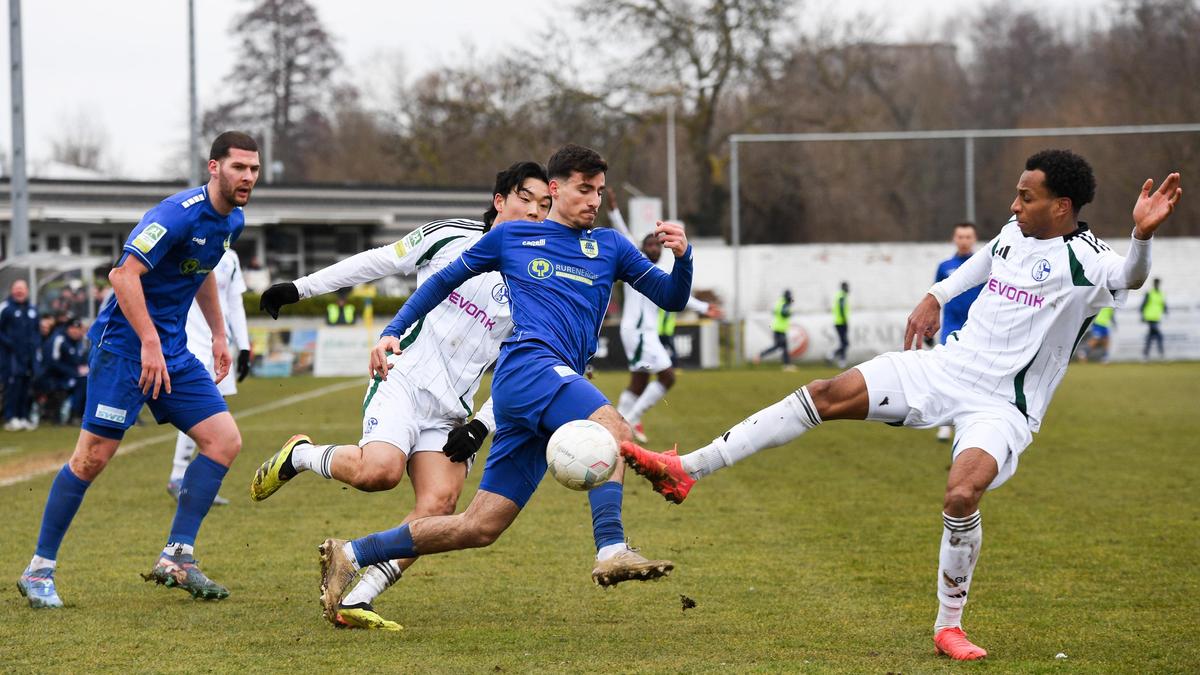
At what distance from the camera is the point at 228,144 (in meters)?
6.37

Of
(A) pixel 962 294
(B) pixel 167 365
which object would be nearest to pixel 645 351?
(A) pixel 962 294

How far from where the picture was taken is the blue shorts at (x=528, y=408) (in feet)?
17.2

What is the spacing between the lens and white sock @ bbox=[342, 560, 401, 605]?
19.8 feet

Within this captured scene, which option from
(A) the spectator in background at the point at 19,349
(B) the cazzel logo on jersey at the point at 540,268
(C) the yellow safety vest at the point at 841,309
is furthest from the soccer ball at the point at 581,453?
(C) the yellow safety vest at the point at 841,309

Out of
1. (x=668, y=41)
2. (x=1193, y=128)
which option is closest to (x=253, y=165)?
(x=1193, y=128)

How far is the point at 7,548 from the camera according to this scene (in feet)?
26.8

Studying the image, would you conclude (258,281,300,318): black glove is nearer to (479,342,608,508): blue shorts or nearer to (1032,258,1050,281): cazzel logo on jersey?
(479,342,608,508): blue shorts

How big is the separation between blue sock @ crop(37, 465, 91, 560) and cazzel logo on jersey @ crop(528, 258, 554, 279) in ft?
8.91

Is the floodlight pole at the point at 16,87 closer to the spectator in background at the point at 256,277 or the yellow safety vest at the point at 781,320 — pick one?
the yellow safety vest at the point at 781,320

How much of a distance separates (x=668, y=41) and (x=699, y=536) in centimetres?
3094

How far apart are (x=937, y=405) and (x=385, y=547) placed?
2.42m

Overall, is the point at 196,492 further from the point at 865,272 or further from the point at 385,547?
the point at 865,272

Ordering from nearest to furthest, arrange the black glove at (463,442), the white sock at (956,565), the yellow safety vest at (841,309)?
the white sock at (956,565), the black glove at (463,442), the yellow safety vest at (841,309)

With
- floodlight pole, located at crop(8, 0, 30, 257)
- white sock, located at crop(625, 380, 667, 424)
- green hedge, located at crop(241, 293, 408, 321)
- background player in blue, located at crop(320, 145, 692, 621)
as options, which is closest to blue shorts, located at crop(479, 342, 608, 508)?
background player in blue, located at crop(320, 145, 692, 621)
